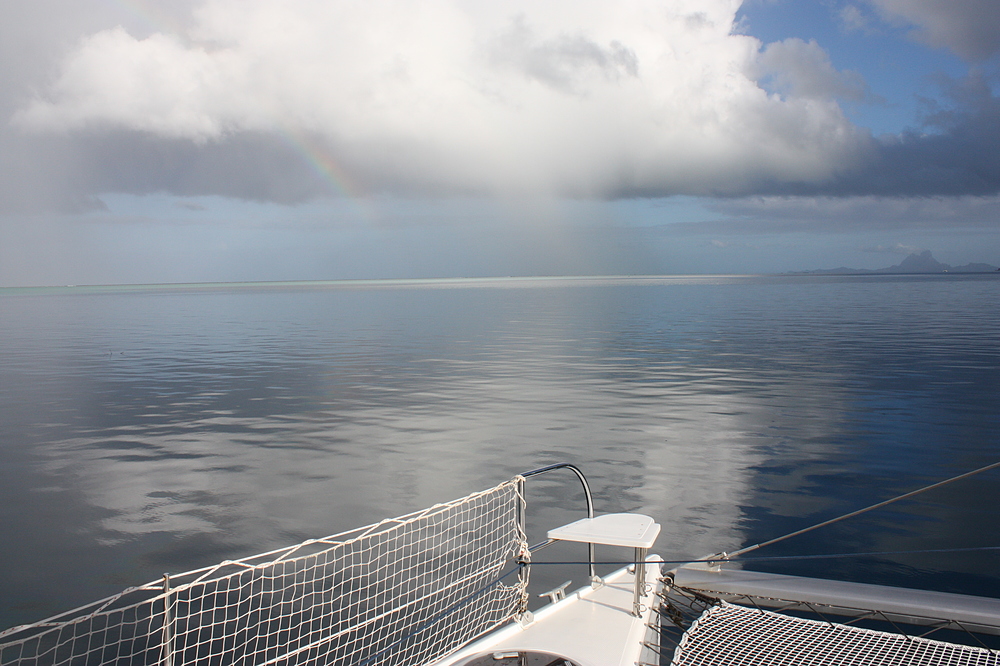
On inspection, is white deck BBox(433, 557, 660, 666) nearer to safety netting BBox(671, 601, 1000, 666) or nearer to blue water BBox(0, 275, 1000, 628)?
safety netting BBox(671, 601, 1000, 666)

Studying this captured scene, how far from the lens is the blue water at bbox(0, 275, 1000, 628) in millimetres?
11781

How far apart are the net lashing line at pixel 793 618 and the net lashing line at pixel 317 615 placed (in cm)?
169

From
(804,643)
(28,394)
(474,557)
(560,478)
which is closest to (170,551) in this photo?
(474,557)

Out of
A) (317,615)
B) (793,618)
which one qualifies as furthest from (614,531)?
(317,615)

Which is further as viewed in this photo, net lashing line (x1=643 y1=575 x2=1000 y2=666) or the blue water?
the blue water

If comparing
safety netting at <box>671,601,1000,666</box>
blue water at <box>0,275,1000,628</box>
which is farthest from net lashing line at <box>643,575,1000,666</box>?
blue water at <box>0,275,1000,628</box>

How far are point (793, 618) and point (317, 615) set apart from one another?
5.51m

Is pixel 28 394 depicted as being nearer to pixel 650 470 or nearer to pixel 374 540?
pixel 374 540

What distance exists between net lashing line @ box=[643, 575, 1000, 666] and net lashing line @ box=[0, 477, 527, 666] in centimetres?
169

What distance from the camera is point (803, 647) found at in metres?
7.69

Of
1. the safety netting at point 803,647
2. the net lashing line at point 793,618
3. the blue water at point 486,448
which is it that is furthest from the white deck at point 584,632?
the blue water at point 486,448

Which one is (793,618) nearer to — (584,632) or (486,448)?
(584,632)

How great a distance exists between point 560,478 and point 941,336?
37133 millimetres

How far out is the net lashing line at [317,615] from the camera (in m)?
8.23
